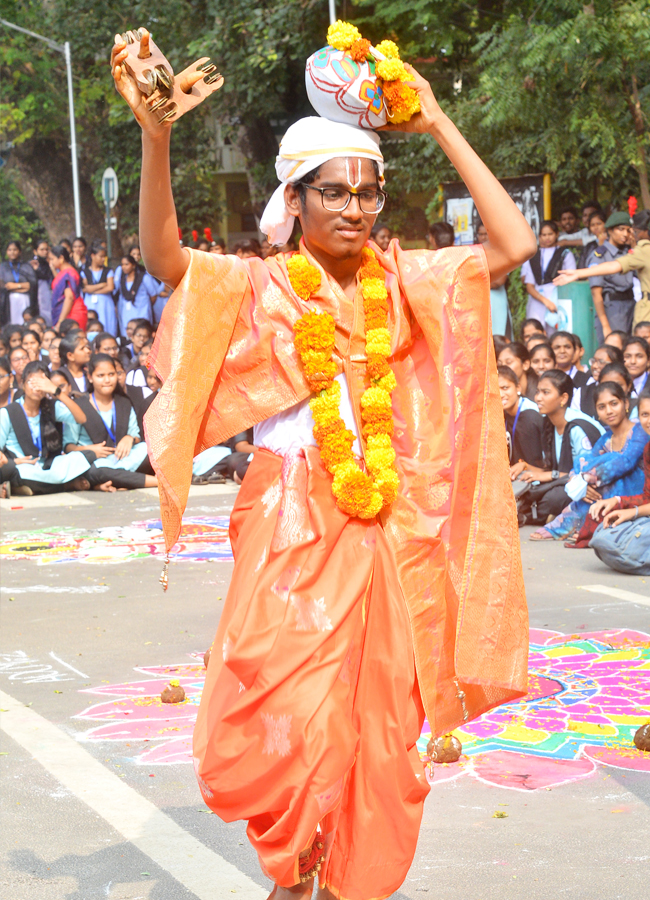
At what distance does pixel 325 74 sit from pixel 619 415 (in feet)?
17.6

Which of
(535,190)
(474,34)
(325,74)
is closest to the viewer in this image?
(325,74)

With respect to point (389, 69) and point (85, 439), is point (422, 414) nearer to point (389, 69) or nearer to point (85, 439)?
point (389, 69)

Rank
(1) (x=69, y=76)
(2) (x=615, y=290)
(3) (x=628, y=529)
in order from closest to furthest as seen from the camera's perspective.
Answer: (3) (x=628, y=529)
(2) (x=615, y=290)
(1) (x=69, y=76)

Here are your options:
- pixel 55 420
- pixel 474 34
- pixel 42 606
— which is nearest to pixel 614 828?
pixel 42 606

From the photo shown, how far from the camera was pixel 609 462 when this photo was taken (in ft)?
26.0

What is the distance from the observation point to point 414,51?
1631 centimetres

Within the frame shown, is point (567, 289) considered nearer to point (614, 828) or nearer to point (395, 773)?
point (614, 828)

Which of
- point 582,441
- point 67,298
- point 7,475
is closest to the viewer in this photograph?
point 582,441

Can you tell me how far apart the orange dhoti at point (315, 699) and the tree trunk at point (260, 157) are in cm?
1743

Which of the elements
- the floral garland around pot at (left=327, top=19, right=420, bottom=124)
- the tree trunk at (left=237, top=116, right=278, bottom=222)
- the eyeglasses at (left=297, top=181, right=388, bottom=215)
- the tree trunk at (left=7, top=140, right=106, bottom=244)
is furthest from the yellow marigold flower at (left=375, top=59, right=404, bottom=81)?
the tree trunk at (left=7, top=140, right=106, bottom=244)

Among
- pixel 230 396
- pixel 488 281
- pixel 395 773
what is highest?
pixel 488 281

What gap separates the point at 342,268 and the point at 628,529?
480 cm

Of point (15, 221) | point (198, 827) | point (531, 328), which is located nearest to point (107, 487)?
point (531, 328)

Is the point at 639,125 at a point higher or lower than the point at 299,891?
higher
